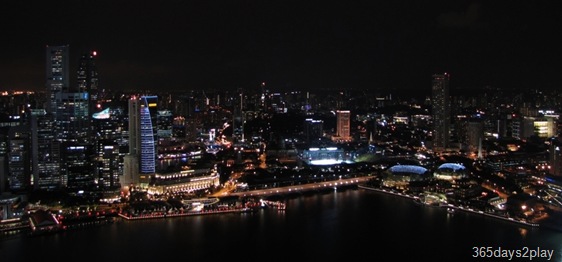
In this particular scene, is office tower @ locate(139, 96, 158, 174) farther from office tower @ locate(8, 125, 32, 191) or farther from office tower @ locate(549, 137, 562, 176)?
office tower @ locate(549, 137, 562, 176)

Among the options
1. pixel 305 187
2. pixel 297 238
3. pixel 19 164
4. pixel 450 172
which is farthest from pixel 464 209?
pixel 19 164

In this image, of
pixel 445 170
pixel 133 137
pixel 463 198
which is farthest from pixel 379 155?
pixel 133 137

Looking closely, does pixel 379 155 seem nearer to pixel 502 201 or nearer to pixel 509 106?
pixel 502 201

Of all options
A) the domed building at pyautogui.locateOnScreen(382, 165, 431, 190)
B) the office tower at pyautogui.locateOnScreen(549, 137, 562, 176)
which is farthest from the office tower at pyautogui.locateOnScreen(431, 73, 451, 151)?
the office tower at pyautogui.locateOnScreen(549, 137, 562, 176)

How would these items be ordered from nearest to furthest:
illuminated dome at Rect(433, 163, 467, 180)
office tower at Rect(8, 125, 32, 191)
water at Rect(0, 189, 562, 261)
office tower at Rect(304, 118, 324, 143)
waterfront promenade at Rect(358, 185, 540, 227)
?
water at Rect(0, 189, 562, 261), waterfront promenade at Rect(358, 185, 540, 227), office tower at Rect(8, 125, 32, 191), illuminated dome at Rect(433, 163, 467, 180), office tower at Rect(304, 118, 324, 143)

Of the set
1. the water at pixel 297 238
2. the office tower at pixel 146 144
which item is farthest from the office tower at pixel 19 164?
the water at pixel 297 238

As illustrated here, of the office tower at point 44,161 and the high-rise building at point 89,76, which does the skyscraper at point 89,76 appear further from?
the office tower at point 44,161
